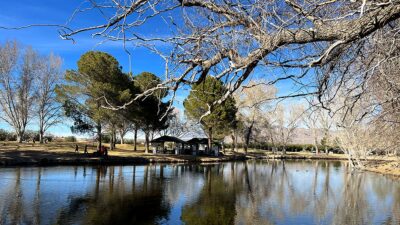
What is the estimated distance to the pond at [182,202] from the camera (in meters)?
13.1

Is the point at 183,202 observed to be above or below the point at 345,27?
below

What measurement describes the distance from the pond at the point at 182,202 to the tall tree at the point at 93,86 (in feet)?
60.2

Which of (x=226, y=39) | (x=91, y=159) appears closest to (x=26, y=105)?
(x=91, y=159)

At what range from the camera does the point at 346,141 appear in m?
36.4

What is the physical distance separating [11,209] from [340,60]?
38.5 feet

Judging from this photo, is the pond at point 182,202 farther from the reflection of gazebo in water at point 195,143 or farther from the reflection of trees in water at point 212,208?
the reflection of gazebo in water at point 195,143

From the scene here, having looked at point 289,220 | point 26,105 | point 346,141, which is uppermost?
point 26,105

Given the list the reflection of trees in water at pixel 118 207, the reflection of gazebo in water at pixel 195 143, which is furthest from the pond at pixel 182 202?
the reflection of gazebo in water at pixel 195 143

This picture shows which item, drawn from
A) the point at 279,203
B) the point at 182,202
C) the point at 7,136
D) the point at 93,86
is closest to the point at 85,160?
the point at 93,86

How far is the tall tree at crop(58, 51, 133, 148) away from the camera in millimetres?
41094

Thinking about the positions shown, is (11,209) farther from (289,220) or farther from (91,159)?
(91,159)

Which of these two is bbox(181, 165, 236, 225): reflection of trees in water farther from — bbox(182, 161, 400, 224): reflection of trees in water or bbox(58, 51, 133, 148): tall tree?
bbox(58, 51, 133, 148): tall tree

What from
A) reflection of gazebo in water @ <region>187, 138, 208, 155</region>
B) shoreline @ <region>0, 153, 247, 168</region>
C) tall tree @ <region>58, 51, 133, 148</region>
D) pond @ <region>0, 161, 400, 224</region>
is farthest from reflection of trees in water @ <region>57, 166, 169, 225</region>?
reflection of gazebo in water @ <region>187, 138, 208, 155</region>

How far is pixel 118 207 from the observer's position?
14688 mm
